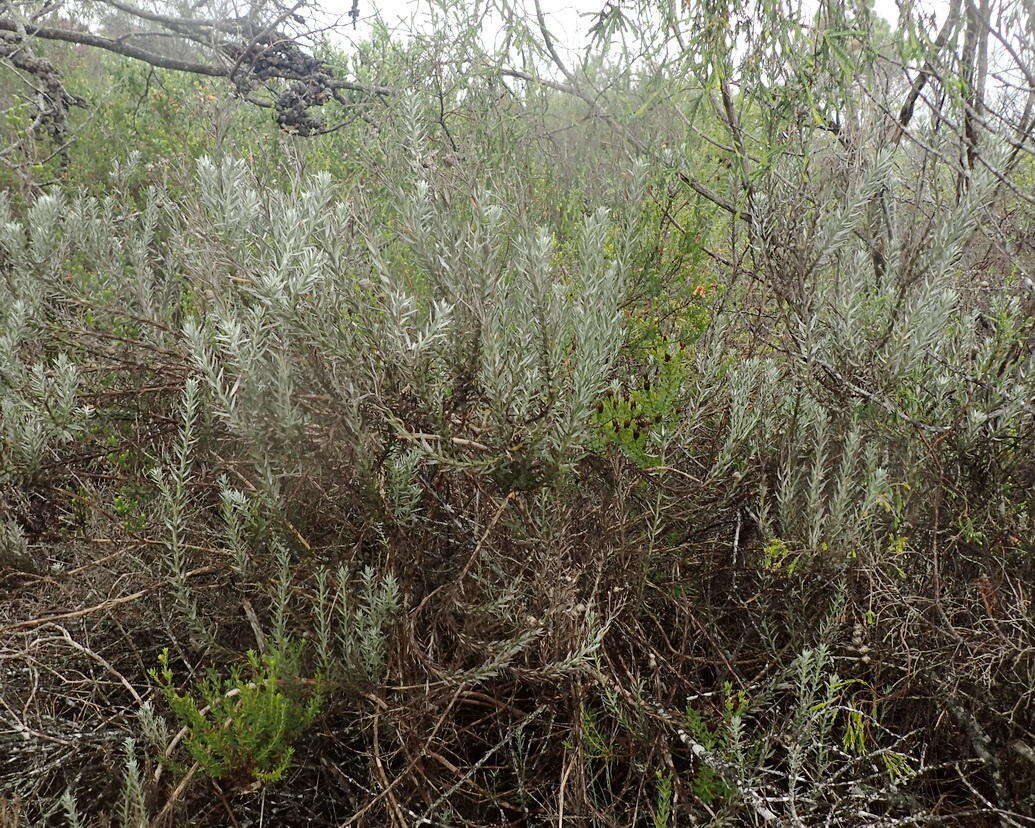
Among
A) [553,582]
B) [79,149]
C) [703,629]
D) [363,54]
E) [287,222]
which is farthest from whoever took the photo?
[79,149]

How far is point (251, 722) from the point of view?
1468 millimetres

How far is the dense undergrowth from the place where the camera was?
5.18 feet

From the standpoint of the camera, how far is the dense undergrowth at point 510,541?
158 cm

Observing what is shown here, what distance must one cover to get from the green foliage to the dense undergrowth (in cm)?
1

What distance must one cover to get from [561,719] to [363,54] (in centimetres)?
356

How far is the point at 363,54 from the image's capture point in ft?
12.8

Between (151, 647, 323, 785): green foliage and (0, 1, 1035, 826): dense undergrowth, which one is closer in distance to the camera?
(151, 647, 323, 785): green foliage

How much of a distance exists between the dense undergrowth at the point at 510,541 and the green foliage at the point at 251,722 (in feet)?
0.04

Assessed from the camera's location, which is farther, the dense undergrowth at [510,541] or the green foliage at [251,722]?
the dense undergrowth at [510,541]

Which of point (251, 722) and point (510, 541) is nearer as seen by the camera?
point (251, 722)

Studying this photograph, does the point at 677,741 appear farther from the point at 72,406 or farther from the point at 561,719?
the point at 72,406

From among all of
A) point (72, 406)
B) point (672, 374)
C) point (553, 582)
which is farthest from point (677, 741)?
point (72, 406)

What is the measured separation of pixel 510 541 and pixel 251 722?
2.28 ft

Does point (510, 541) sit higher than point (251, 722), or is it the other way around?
point (510, 541)
